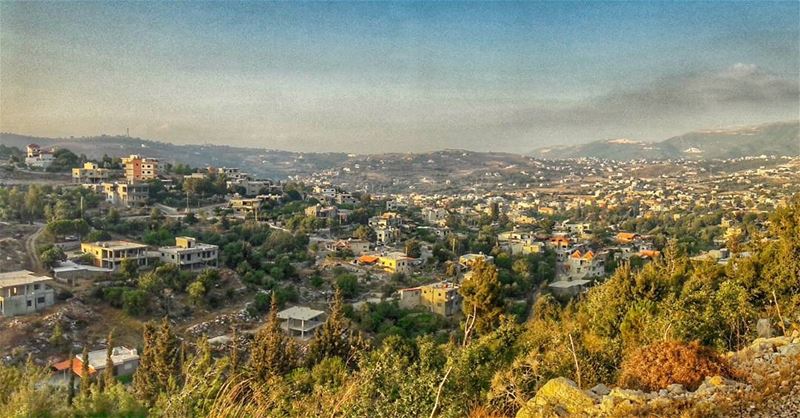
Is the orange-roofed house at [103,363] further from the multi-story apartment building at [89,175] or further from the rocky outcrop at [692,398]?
the multi-story apartment building at [89,175]

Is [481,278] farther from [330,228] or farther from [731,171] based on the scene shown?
[731,171]

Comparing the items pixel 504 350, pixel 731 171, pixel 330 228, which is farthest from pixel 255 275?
pixel 731 171

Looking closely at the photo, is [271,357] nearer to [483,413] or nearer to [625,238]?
[483,413]

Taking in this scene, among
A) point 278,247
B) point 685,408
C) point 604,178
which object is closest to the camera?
point 685,408

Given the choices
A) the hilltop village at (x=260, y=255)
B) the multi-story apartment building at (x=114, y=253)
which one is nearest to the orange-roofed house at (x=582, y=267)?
the hilltop village at (x=260, y=255)

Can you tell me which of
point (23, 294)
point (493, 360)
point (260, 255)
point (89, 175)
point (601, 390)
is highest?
point (89, 175)

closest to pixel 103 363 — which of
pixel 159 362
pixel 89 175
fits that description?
pixel 159 362
